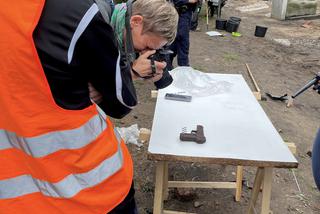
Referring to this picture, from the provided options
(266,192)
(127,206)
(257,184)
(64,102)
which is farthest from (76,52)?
(257,184)

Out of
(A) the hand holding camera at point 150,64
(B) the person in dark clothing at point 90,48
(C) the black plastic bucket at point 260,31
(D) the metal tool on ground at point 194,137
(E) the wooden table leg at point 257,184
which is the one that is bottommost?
(C) the black plastic bucket at point 260,31

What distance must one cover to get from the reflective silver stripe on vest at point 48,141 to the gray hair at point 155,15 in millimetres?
453

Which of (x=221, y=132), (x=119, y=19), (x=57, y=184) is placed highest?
(x=119, y=19)

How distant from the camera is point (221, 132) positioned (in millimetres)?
1898

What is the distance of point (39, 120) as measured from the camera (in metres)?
1.01

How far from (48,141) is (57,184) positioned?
0.16 meters

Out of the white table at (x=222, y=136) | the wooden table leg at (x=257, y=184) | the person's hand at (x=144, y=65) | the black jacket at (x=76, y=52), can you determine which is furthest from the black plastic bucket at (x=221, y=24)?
the black jacket at (x=76, y=52)

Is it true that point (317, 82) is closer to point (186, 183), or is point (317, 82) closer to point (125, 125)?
point (186, 183)

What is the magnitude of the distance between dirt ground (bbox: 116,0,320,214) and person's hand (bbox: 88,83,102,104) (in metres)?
1.77

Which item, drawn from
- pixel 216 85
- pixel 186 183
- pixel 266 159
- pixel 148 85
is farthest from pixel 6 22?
pixel 148 85

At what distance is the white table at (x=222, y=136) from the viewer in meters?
1.66

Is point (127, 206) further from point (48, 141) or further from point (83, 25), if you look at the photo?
point (83, 25)

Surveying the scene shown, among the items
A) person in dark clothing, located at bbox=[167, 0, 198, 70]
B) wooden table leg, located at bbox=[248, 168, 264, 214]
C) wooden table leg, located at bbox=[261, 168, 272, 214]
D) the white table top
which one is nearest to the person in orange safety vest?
the white table top

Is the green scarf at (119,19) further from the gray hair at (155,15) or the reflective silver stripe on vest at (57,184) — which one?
the reflective silver stripe on vest at (57,184)
